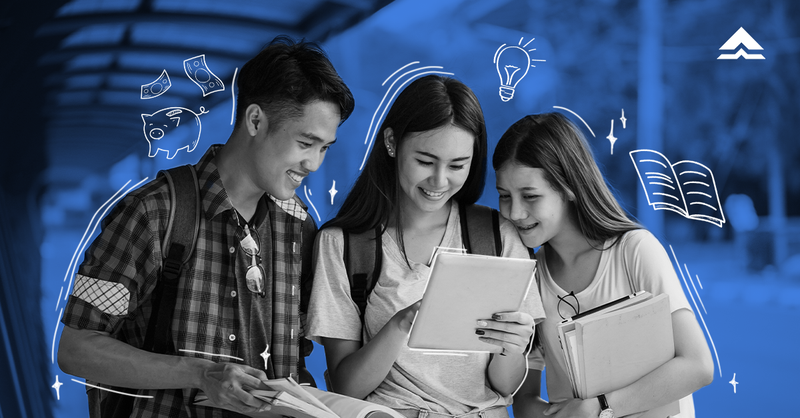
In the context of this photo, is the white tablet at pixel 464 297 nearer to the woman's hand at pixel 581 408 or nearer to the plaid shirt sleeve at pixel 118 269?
the woman's hand at pixel 581 408

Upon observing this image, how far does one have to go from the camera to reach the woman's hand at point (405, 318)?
1.70 metres

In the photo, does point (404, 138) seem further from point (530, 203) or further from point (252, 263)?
point (252, 263)

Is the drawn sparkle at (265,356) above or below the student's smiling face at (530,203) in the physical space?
below

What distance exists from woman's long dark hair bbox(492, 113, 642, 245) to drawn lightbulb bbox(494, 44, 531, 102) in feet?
3.61

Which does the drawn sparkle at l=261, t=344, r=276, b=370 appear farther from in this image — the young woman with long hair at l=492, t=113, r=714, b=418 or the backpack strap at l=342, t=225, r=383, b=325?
the young woman with long hair at l=492, t=113, r=714, b=418

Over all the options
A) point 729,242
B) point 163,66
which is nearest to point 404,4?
point 163,66

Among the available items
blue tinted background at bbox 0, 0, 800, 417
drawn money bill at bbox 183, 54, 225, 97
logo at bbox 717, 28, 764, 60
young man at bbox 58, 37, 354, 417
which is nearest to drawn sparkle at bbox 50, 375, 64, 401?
blue tinted background at bbox 0, 0, 800, 417

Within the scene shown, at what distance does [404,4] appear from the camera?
3096mm

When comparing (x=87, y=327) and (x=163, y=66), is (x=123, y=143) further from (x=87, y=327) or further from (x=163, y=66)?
(x=87, y=327)

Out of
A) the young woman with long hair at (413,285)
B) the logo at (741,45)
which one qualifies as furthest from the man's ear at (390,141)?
the logo at (741,45)

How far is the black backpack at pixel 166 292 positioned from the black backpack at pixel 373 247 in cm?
45

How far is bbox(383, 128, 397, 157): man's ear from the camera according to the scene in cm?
199

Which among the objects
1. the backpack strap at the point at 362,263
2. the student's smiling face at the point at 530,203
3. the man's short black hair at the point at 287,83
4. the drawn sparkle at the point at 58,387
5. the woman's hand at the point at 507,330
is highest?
the man's short black hair at the point at 287,83

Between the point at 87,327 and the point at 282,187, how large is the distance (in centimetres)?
57
